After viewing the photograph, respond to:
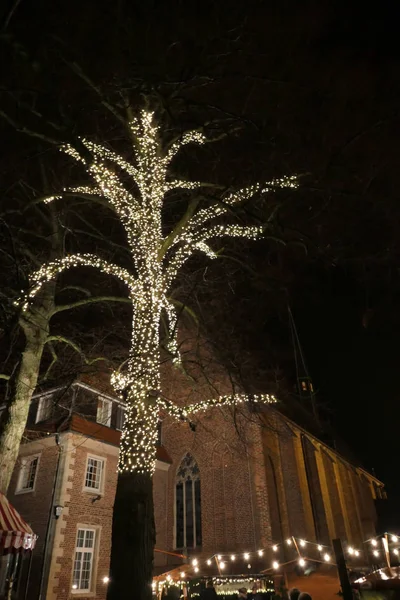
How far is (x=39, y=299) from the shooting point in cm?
991

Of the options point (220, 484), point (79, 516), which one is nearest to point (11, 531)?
point (79, 516)

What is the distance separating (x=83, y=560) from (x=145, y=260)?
1087cm

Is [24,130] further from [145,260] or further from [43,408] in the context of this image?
[43,408]

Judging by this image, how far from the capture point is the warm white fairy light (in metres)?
7.18

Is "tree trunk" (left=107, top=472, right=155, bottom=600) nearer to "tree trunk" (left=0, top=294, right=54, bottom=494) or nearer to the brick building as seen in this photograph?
"tree trunk" (left=0, top=294, right=54, bottom=494)

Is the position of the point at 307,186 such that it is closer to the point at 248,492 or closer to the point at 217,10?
the point at 217,10

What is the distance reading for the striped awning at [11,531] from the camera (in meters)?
6.55

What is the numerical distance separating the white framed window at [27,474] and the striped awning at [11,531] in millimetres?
7921

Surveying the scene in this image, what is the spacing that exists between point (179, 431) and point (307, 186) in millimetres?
15062

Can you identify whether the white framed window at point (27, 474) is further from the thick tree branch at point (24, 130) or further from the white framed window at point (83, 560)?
the thick tree branch at point (24, 130)

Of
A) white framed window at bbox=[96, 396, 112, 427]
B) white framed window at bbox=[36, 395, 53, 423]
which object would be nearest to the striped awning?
white framed window at bbox=[36, 395, 53, 423]

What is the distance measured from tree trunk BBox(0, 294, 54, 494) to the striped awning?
34.0 inches

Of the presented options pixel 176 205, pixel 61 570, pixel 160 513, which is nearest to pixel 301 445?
pixel 160 513

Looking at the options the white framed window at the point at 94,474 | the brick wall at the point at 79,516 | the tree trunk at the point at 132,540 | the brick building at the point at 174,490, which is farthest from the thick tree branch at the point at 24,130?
the white framed window at the point at 94,474
